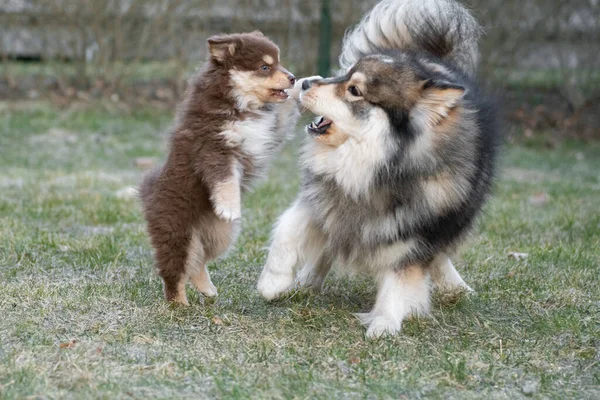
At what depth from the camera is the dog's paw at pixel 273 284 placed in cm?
415

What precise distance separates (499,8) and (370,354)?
903 centimetres

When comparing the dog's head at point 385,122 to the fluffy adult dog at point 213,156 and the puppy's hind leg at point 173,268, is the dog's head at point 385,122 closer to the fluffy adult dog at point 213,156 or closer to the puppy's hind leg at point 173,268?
the fluffy adult dog at point 213,156

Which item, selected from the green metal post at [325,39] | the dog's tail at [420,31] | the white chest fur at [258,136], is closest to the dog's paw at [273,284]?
the white chest fur at [258,136]

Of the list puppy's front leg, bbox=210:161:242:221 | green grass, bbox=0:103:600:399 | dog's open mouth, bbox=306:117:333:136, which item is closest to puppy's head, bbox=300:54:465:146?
dog's open mouth, bbox=306:117:333:136

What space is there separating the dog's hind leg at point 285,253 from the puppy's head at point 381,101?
47 centimetres

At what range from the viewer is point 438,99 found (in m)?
3.83

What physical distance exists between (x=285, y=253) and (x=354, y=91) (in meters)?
0.88

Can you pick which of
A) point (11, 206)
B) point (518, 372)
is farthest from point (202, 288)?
point (11, 206)

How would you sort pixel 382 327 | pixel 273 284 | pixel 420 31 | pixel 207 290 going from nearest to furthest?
pixel 382 327, pixel 273 284, pixel 207 290, pixel 420 31

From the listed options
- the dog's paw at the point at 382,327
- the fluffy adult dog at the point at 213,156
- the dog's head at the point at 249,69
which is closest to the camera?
the dog's paw at the point at 382,327

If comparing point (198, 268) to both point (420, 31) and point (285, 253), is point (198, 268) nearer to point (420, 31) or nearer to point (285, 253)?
point (285, 253)

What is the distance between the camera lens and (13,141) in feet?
32.6

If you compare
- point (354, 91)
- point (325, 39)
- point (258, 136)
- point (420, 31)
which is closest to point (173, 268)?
point (258, 136)

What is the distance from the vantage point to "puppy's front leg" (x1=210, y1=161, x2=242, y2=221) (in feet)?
12.9
